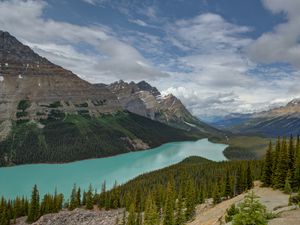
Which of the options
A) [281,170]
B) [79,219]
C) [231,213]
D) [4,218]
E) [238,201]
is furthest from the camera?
[4,218]

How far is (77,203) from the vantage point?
121625mm

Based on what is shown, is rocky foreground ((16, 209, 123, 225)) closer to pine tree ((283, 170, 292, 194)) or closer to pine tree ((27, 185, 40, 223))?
pine tree ((27, 185, 40, 223))

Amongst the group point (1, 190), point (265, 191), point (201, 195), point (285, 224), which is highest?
point (285, 224)

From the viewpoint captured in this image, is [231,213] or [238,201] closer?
[231,213]

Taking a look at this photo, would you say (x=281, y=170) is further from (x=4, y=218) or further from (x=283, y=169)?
(x=4, y=218)

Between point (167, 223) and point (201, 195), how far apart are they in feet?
119

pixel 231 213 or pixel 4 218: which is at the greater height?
pixel 231 213

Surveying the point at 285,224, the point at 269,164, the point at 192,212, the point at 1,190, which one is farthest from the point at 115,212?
the point at 1,190

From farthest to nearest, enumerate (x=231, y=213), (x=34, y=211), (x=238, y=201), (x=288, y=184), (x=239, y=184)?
(x=34, y=211) → (x=239, y=184) → (x=288, y=184) → (x=238, y=201) → (x=231, y=213)

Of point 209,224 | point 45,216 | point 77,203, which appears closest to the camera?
point 209,224

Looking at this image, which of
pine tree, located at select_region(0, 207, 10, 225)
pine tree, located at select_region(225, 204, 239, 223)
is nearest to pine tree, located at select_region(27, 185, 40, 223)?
pine tree, located at select_region(0, 207, 10, 225)

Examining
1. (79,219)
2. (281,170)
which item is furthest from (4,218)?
(281,170)

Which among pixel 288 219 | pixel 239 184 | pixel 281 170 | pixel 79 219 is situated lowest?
pixel 79 219

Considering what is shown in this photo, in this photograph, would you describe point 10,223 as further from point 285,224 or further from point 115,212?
point 285,224
